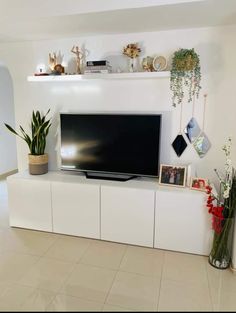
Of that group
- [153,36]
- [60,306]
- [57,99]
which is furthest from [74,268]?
[153,36]

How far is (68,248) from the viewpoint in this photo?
261 centimetres

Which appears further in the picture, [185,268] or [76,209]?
[76,209]

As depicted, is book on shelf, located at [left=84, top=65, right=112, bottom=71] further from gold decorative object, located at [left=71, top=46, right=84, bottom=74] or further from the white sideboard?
the white sideboard

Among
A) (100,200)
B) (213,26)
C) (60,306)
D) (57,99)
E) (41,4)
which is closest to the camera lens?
(60,306)

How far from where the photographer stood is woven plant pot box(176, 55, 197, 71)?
2412 millimetres

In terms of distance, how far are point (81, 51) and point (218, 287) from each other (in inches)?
110

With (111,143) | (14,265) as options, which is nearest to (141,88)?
(111,143)

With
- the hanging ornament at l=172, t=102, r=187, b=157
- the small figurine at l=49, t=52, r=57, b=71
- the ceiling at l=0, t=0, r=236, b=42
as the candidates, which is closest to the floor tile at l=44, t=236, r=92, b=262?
the hanging ornament at l=172, t=102, r=187, b=157

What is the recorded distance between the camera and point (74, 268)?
2273mm

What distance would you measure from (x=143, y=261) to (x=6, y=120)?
4.09 meters

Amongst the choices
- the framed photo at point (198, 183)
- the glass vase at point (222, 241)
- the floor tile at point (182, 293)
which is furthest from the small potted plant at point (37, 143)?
the glass vase at point (222, 241)

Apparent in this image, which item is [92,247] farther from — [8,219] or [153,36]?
[153,36]

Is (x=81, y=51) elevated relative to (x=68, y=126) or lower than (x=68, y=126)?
elevated

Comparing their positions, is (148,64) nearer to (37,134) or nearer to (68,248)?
(37,134)
